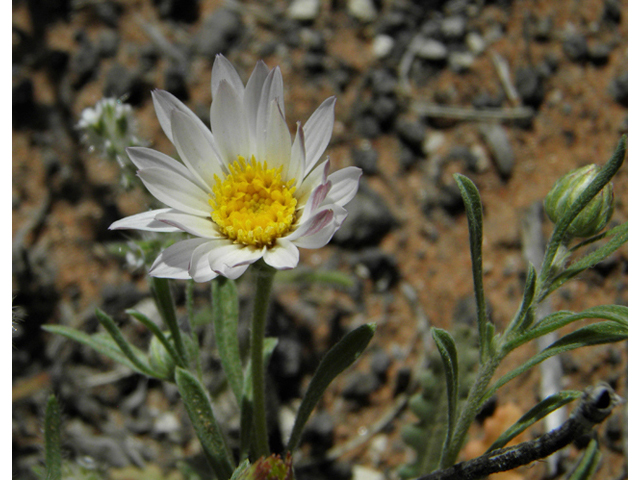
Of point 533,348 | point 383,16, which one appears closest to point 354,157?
point 383,16

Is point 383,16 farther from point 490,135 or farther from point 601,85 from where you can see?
point 601,85

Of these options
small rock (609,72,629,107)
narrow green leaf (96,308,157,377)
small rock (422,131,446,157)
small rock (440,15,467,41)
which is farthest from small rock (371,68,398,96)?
narrow green leaf (96,308,157,377)

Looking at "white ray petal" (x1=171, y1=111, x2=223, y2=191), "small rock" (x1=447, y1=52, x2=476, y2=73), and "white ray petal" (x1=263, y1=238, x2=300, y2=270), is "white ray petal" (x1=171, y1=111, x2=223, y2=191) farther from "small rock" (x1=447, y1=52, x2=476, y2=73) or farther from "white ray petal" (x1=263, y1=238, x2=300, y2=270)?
"small rock" (x1=447, y1=52, x2=476, y2=73)

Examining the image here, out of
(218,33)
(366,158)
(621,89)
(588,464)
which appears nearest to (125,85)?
(218,33)

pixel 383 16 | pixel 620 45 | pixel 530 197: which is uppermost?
pixel 383 16

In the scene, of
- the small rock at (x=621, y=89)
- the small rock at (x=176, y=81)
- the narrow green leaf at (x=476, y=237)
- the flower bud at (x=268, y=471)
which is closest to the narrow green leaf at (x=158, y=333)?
the flower bud at (x=268, y=471)

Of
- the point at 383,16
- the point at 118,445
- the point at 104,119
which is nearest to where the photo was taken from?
the point at 104,119

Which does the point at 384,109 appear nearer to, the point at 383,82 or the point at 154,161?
the point at 383,82
